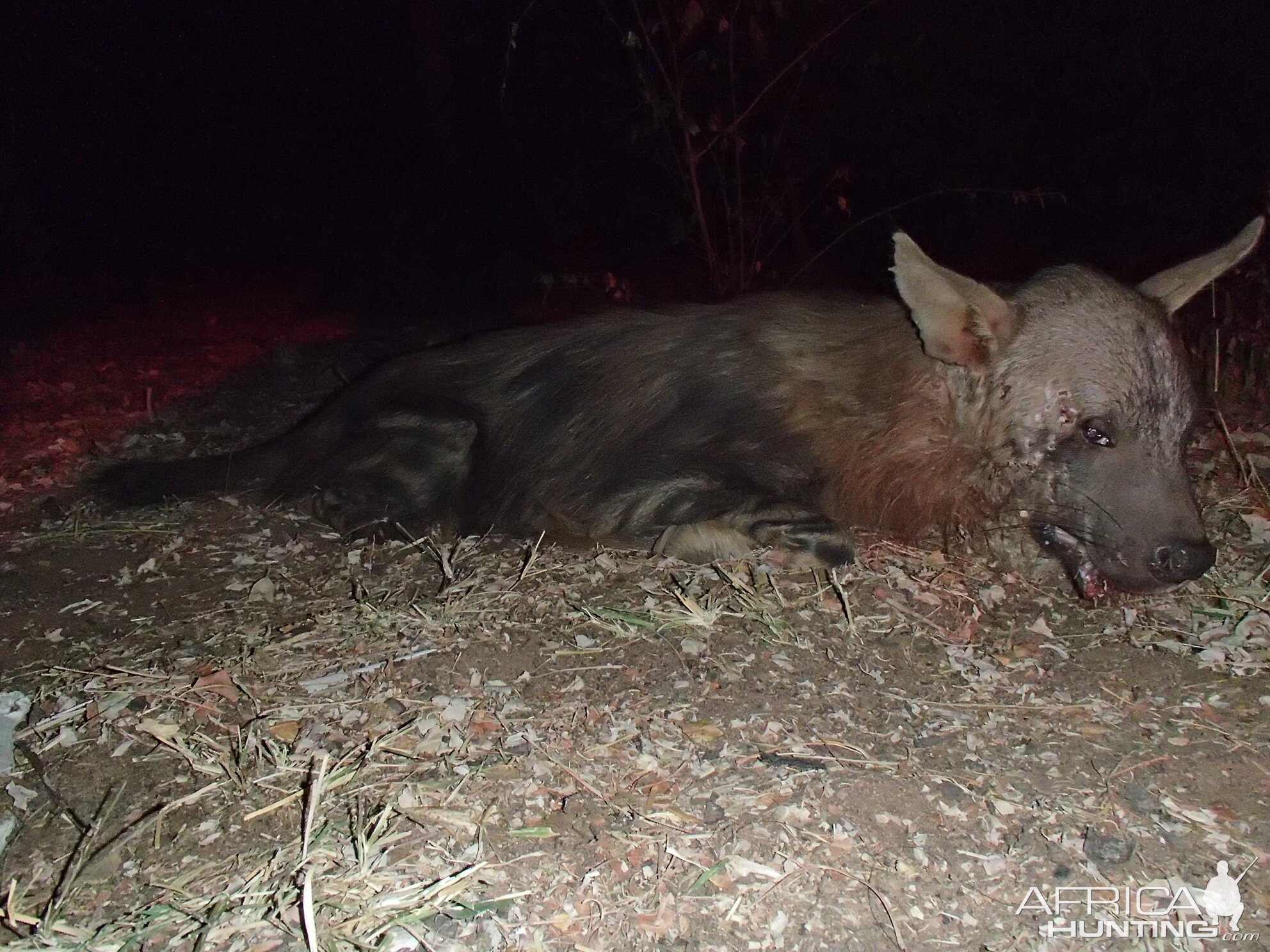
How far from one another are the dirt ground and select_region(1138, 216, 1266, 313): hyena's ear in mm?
745

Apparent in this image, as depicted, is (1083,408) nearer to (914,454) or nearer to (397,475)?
(914,454)

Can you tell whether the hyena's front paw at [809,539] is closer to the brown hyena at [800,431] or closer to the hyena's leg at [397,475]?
the brown hyena at [800,431]

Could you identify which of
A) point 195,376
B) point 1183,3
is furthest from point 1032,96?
point 195,376

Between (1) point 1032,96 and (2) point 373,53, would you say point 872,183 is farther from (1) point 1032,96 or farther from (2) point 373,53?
(2) point 373,53

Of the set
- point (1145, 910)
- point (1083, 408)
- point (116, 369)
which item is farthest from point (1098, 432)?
point (116, 369)

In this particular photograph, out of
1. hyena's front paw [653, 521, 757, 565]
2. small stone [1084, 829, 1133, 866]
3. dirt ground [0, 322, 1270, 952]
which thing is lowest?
small stone [1084, 829, 1133, 866]

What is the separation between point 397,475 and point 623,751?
5.67 ft

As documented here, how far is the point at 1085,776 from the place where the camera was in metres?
2.02

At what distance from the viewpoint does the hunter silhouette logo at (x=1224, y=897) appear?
170cm

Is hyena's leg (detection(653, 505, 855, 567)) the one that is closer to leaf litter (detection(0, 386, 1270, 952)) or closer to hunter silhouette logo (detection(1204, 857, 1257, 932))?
leaf litter (detection(0, 386, 1270, 952))

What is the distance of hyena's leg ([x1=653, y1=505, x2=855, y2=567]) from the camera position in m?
2.93

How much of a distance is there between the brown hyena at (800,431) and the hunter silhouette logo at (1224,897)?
103cm

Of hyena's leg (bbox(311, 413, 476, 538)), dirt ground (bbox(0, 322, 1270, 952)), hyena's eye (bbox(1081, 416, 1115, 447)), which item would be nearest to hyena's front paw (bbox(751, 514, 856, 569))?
dirt ground (bbox(0, 322, 1270, 952))

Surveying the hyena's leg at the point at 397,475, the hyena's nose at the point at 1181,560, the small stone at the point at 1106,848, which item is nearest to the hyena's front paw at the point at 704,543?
the hyena's leg at the point at 397,475
